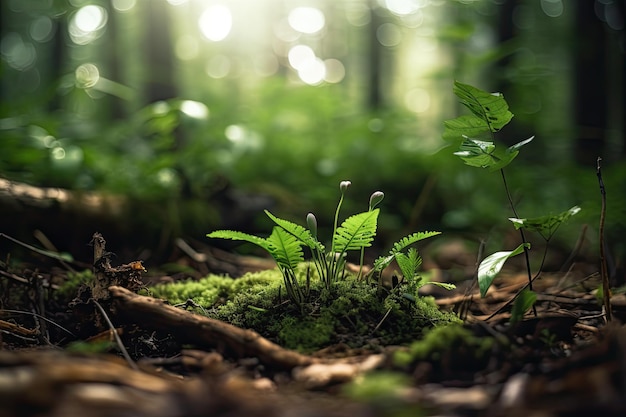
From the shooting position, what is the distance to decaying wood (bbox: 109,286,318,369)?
1576 millimetres

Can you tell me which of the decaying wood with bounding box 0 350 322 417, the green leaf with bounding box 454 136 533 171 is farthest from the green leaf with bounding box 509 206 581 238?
the decaying wood with bounding box 0 350 322 417

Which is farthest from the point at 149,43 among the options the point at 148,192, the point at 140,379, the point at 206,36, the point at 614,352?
the point at 206,36

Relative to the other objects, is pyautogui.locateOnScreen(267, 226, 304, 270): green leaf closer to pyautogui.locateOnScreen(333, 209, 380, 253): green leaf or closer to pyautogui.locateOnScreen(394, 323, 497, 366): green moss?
pyautogui.locateOnScreen(333, 209, 380, 253): green leaf

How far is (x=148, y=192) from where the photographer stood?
13.1ft

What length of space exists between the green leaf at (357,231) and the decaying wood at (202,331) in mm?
514

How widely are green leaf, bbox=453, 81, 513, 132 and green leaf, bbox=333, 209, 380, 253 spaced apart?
0.60 meters

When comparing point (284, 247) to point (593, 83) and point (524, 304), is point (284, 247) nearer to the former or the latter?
point (524, 304)

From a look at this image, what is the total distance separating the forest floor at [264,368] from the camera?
1035 mm

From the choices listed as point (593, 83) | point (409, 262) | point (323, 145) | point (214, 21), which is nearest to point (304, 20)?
point (214, 21)

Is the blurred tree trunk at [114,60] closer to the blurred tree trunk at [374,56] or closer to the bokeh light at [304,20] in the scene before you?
the blurred tree trunk at [374,56]

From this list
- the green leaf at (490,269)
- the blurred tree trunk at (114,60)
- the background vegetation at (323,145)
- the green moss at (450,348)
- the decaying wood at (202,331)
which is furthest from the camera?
the blurred tree trunk at (114,60)

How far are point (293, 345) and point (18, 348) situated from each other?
105cm

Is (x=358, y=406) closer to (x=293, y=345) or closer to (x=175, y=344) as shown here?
(x=293, y=345)

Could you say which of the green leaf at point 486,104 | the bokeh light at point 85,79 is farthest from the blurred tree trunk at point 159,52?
the green leaf at point 486,104
